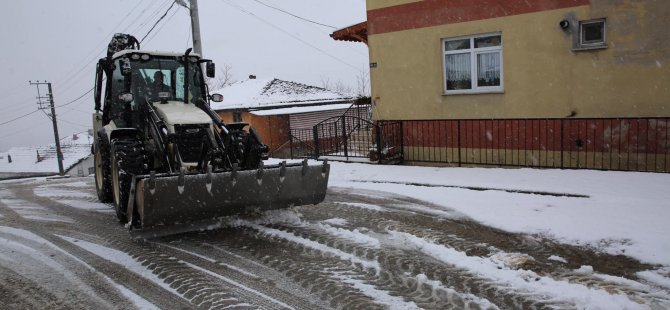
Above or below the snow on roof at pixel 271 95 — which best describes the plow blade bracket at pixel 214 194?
below

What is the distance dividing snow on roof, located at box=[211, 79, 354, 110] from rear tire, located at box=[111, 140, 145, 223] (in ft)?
68.7

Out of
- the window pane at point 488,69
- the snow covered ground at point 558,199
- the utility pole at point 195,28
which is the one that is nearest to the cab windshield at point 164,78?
the snow covered ground at point 558,199

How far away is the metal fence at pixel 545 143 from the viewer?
9.62 meters

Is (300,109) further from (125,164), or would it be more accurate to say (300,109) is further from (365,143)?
(125,164)

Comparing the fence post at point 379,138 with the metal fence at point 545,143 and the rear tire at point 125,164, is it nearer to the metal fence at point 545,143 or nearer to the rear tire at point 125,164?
the metal fence at point 545,143

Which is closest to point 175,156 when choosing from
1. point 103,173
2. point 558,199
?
point 103,173

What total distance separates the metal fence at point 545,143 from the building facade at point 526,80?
2 cm

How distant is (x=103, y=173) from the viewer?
801cm

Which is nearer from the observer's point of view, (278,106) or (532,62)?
(532,62)

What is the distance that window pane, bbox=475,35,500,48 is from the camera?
1153 cm

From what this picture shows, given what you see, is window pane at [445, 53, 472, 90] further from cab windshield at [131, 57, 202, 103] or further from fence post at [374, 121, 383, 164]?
cab windshield at [131, 57, 202, 103]

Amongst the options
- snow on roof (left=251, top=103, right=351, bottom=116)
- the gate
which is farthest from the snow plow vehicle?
snow on roof (left=251, top=103, right=351, bottom=116)

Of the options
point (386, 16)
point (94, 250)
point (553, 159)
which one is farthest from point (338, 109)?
point (94, 250)

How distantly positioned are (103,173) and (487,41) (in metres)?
8.86
